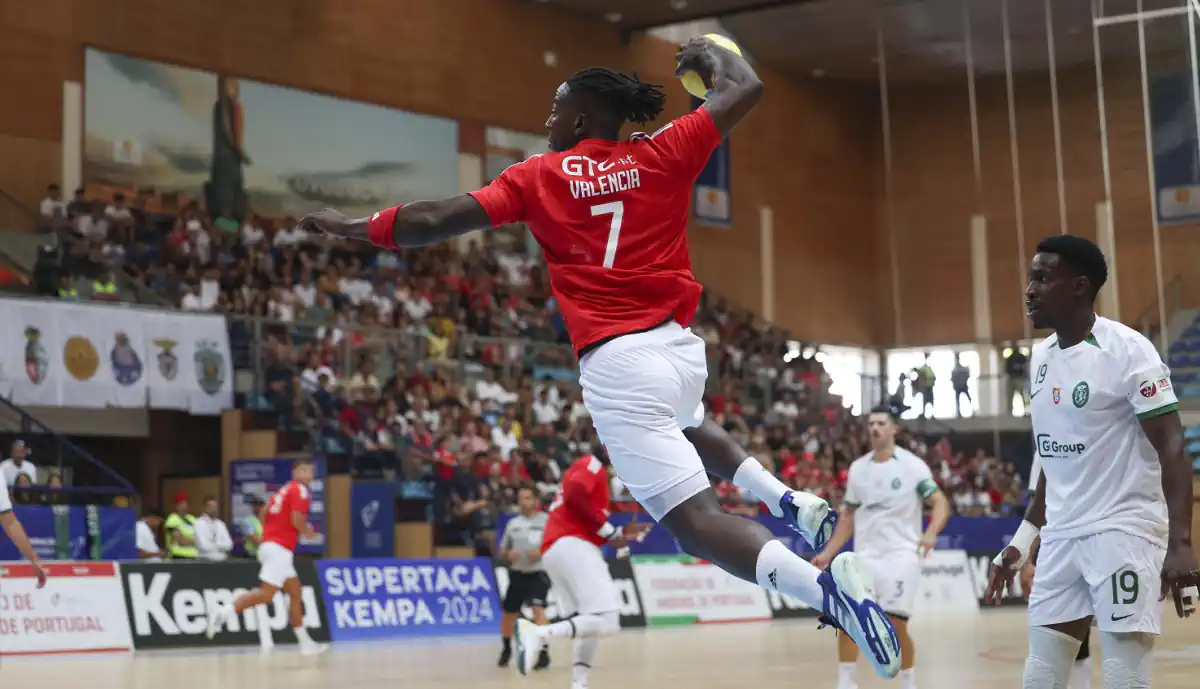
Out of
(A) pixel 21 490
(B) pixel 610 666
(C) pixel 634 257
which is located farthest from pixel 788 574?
(A) pixel 21 490

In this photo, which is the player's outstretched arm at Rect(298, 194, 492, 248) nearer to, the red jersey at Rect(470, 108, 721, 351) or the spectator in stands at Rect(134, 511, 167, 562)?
the red jersey at Rect(470, 108, 721, 351)

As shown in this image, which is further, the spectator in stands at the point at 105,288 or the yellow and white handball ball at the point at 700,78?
the spectator in stands at the point at 105,288

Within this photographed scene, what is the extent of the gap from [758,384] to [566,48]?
9525mm

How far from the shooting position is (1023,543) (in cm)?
640

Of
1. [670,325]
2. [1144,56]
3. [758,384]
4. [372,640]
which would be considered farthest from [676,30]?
[670,325]

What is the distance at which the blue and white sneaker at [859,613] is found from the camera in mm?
5043

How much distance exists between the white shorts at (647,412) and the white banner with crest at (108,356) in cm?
1709

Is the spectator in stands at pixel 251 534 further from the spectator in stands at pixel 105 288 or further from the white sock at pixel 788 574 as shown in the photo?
the white sock at pixel 788 574

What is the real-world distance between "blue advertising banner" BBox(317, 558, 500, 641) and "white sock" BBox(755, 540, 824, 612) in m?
14.7

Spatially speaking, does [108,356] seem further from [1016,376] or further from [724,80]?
[1016,376]

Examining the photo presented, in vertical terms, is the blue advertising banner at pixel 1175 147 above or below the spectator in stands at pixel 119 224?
above

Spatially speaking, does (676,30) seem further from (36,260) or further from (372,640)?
(372,640)

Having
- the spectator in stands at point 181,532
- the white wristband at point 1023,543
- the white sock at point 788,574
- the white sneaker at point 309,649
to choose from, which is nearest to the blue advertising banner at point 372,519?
the spectator in stands at point 181,532

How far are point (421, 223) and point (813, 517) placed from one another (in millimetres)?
1792
